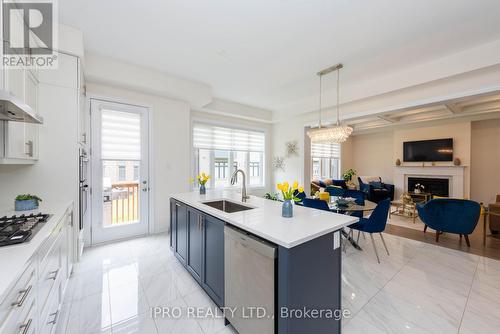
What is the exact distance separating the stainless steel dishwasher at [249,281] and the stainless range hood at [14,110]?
63.1 inches

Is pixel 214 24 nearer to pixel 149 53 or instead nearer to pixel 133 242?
pixel 149 53

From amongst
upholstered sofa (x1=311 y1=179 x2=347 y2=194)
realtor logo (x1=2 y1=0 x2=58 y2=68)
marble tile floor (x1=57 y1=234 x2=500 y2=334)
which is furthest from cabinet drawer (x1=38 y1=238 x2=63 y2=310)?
upholstered sofa (x1=311 y1=179 x2=347 y2=194)

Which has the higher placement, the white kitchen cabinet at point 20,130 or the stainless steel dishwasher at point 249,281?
the white kitchen cabinet at point 20,130

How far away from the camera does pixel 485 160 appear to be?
5.62 m

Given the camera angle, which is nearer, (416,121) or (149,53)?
(149,53)

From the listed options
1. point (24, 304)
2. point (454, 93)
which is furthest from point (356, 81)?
point (24, 304)

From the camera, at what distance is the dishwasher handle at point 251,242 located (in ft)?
4.09

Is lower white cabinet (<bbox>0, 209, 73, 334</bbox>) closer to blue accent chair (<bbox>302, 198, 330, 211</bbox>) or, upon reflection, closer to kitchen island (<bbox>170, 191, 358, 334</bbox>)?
kitchen island (<bbox>170, 191, 358, 334</bbox>)

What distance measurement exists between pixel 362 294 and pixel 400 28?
296 cm

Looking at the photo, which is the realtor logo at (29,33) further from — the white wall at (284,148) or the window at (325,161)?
the window at (325,161)

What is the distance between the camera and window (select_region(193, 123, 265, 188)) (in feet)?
16.1

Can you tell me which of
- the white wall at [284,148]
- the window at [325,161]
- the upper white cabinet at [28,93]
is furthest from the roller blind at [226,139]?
the upper white cabinet at [28,93]

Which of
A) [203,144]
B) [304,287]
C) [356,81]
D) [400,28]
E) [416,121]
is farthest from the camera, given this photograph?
[416,121]

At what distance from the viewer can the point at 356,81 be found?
147 inches
